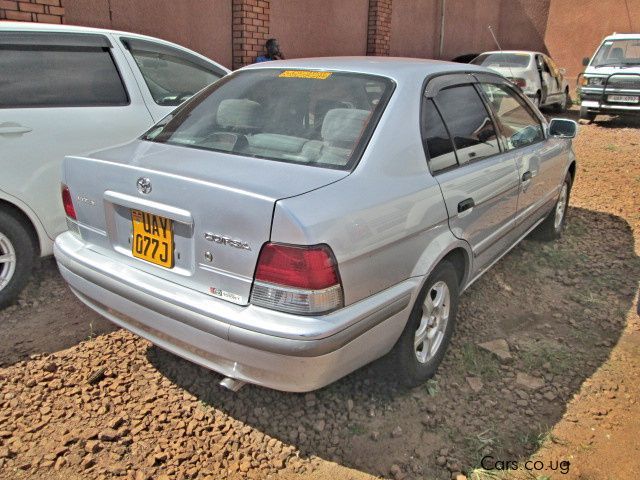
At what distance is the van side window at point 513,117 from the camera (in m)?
3.65

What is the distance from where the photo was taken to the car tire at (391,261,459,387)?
8.74 ft

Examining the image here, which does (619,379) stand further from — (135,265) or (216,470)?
(135,265)

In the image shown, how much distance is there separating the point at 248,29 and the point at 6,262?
549 centimetres

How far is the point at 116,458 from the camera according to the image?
94.0 inches

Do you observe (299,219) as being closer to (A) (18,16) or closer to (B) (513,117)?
(B) (513,117)

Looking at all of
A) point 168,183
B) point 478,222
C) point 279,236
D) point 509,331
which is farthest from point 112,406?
point 509,331

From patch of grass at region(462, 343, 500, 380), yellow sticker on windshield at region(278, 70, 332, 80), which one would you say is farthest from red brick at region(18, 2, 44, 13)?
patch of grass at region(462, 343, 500, 380)

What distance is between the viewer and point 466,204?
2939mm

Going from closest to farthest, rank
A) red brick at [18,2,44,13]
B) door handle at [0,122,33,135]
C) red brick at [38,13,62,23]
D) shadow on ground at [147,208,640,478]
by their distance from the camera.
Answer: shadow on ground at [147,208,640,478], door handle at [0,122,33,135], red brick at [18,2,44,13], red brick at [38,13,62,23]

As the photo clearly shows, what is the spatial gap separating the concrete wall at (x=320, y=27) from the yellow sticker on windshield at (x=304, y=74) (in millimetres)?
5934

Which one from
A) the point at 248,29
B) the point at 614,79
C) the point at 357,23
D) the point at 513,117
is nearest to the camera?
the point at 513,117

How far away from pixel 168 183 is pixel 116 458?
1186 millimetres

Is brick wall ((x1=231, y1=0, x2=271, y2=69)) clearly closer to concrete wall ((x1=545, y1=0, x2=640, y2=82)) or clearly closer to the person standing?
the person standing

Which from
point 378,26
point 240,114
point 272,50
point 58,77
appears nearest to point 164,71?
point 58,77
